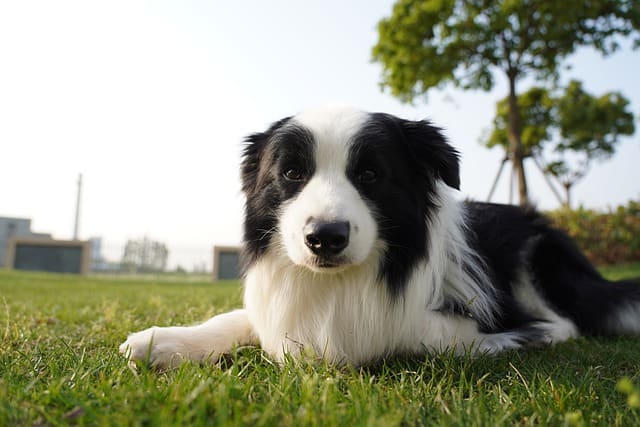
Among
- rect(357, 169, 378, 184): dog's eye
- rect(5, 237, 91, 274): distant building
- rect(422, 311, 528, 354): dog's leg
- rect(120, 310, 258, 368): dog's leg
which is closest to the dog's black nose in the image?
rect(357, 169, 378, 184): dog's eye

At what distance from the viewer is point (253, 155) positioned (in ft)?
10.6

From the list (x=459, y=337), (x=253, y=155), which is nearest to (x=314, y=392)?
(x=459, y=337)

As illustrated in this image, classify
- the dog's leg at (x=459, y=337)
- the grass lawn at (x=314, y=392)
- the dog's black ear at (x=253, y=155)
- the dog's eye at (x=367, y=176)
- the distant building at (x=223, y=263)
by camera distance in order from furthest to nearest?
the distant building at (x=223, y=263) < the dog's black ear at (x=253, y=155) < the dog's leg at (x=459, y=337) < the dog's eye at (x=367, y=176) < the grass lawn at (x=314, y=392)

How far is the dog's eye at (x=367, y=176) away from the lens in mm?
2654

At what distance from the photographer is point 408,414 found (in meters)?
1.68

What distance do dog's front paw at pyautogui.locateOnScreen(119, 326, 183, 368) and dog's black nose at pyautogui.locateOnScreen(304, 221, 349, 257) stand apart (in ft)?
3.07

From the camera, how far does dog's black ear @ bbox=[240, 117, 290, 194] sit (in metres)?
3.12

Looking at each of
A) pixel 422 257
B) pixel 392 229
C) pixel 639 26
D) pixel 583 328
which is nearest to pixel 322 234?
pixel 392 229

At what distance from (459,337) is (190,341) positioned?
160 centimetres

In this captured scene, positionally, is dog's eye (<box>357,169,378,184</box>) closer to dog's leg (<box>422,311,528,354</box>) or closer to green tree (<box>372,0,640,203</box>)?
dog's leg (<box>422,311,528,354</box>)

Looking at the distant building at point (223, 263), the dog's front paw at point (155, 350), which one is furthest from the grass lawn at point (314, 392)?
the distant building at point (223, 263)

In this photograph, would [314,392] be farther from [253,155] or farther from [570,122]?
[570,122]

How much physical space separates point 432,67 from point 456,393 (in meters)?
15.7

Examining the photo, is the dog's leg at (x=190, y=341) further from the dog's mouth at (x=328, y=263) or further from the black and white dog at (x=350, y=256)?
the dog's mouth at (x=328, y=263)
